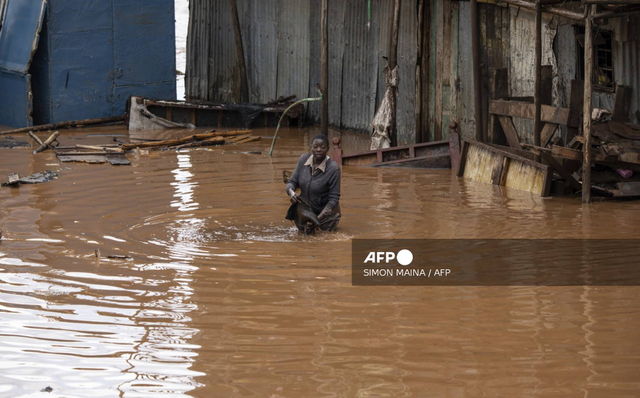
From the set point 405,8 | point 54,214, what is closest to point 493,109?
point 405,8

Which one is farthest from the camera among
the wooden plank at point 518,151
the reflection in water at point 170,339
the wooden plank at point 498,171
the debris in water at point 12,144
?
the debris in water at point 12,144

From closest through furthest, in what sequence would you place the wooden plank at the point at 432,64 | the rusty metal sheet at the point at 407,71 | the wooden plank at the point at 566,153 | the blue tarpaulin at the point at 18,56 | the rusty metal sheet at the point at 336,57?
1. the wooden plank at the point at 566,153
2. the wooden plank at the point at 432,64
3. the rusty metal sheet at the point at 407,71
4. the rusty metal sheet at the point at 336,57
5. the blue tarpaulin at the point at 18,56

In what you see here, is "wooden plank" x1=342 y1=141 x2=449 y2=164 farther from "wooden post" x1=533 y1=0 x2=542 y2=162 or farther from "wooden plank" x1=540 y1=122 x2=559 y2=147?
"wooden post" x1=533 y1=0 x2=542 y2=162

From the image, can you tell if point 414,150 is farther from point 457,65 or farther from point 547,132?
point 547,132

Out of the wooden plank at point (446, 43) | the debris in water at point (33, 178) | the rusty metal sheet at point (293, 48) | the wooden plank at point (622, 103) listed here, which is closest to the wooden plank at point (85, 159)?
the debris in water at point (33, 178)

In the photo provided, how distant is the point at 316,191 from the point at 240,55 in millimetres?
12562

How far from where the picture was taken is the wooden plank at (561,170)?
1102 centimetres

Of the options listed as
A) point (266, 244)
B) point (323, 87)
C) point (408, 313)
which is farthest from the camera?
point (323, 87)

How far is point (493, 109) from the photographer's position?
13.2 m

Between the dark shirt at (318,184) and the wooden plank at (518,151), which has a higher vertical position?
the wooden plank at (518,151)

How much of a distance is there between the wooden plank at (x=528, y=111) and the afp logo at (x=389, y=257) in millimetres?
4429

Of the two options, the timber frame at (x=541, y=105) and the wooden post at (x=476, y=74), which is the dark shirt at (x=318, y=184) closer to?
the timber frame at (x=541, y=105)

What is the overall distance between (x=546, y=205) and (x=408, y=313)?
195 inches

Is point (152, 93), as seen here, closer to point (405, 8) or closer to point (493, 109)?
point (405, 8)
